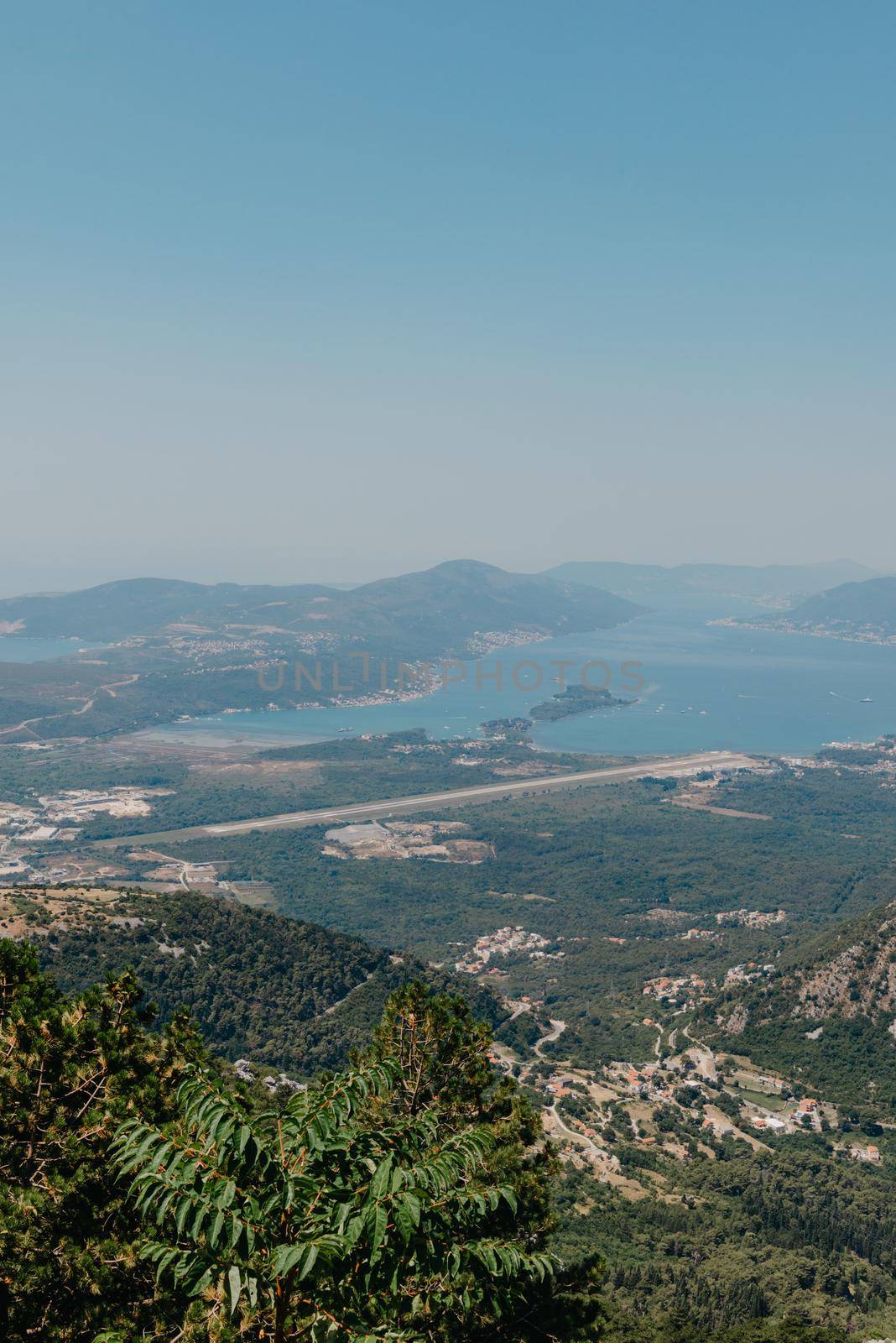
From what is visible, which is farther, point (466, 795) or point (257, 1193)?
point (466, 795)

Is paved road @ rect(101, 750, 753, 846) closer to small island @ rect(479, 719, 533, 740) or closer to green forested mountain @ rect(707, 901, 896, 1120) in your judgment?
small island @ rect(479, 719, 533, 740)

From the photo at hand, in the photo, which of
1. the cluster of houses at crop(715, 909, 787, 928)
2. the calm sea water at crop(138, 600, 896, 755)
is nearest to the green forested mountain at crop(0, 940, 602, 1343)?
the cluster of houses at crop(715, 909, 787, 928)

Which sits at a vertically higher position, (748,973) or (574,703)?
(574,703)

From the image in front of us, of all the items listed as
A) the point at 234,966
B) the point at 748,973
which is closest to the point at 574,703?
the point at 748,973

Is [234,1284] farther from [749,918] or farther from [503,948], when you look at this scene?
[749,918]

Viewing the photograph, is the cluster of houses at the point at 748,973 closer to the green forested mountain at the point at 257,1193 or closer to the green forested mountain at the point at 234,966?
the green forested mountain at the point at 234,966

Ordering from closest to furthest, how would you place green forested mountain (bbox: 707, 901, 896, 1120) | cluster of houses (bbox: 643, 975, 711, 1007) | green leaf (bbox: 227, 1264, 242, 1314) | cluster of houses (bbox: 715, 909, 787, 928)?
1. green leaf (bbox: 227, 1264, 242, 1314)
2. green forested mountain (bbox: 707, 901, 896, 1120)
3. cluster of houses (bbox: 643, 975, 711, 1007)
4. cluster of houses (bbox: 715, 909, 787, 928)
